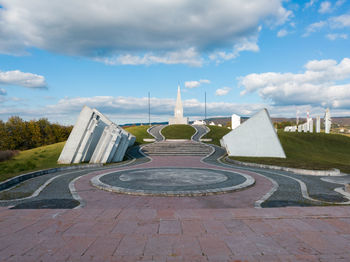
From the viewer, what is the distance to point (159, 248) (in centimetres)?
418

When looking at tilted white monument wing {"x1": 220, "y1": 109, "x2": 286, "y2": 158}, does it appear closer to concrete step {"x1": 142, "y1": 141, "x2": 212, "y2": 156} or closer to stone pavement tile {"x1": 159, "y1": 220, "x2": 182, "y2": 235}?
concrete step {"x1": 142, "y1": 141, "x2": 212, "y2": 156}

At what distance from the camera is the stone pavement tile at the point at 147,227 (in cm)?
488

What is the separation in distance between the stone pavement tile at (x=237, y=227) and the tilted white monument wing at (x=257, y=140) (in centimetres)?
1747

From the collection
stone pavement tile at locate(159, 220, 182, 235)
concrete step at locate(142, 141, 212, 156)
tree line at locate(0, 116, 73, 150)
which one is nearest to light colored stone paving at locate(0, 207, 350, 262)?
stone pavement tile at locate(159, 220, 182, 235)

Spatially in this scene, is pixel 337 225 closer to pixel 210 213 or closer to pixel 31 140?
pixel 210 213

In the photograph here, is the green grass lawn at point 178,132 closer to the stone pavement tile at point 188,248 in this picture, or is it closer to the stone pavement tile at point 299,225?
the stone pavement tile at point 299,225

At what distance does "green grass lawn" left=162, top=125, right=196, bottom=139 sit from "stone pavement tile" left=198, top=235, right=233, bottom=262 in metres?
36.3

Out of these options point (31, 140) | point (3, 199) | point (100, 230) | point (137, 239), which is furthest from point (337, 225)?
point (31, 140)

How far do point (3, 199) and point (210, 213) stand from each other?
7550 millimetres

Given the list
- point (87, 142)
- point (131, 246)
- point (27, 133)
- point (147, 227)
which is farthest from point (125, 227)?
point (27, 133)

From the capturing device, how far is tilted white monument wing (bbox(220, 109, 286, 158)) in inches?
839

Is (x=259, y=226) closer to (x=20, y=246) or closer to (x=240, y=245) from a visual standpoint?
(x=240, y=245)

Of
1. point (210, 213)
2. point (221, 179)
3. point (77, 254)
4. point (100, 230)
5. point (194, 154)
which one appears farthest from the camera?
point (194, 154)

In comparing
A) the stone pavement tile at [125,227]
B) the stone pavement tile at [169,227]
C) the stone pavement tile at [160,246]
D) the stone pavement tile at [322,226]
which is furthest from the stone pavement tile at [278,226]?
the stone pavement tile at [125,227]
